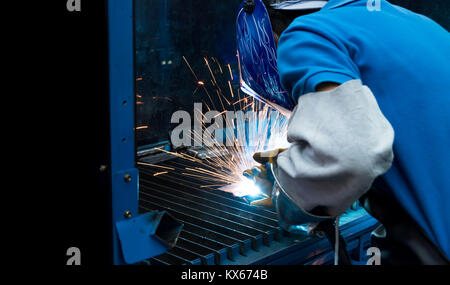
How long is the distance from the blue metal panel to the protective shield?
0.63 meters

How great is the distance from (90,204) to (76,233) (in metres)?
0.09

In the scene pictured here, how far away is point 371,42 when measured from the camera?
1.38 metres

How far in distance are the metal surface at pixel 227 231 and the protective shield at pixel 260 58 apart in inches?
22.0

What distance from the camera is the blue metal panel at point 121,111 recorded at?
1384 millimetres

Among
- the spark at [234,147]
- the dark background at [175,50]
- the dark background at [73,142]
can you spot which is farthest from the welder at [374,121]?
the dark background at [175,50]

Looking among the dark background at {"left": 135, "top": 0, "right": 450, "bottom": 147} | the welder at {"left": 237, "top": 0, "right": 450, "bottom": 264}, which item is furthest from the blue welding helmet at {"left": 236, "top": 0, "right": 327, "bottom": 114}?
the dark background at {"left": 135, "top": 0, "right": 450, "bottom": 147}

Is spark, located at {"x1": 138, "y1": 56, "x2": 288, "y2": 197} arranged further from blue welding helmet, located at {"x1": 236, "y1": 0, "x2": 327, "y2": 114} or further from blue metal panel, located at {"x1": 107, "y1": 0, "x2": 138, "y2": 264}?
blue metal panel, located at {"x1": 107, "y1": 0, "x2": 138, "y2": 264}

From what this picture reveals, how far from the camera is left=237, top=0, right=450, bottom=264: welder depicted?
121cm

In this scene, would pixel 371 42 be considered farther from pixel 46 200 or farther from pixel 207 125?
pixel 207 125

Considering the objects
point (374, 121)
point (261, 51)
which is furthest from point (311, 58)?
point (261, 51)

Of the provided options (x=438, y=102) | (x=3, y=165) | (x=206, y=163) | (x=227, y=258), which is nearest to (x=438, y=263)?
(x=438, y=102)

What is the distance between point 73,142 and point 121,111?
0.16 metres

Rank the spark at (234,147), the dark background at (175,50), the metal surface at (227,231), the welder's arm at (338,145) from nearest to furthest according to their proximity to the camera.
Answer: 1. the welder's arm at (338,145)
2. the metal surface at (227,231)
3. the spark at (234,147)
4. the dark background at (175,50)

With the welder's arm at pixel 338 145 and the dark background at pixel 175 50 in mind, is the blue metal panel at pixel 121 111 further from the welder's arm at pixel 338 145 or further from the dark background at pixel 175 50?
the dark background at pixel 175 50
